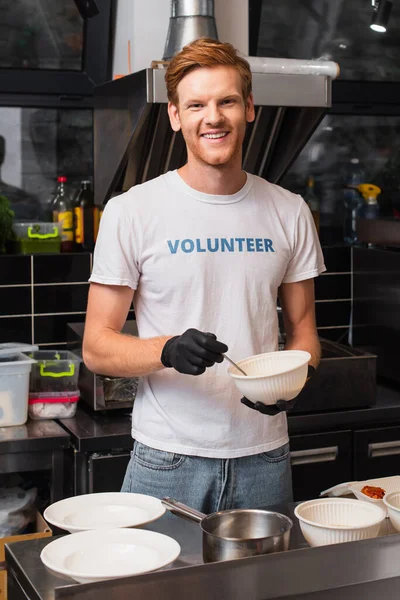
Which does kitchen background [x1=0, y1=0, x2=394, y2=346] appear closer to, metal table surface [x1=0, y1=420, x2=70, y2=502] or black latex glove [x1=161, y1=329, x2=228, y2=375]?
metal table surface [x1=0, y1=420, x2=70, y2=502]

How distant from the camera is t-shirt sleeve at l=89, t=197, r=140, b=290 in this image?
175 centimetres

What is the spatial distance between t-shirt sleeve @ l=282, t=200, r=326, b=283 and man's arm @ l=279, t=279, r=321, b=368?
0.03m

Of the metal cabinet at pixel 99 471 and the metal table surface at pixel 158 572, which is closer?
the metal table surface at pixel 158 572

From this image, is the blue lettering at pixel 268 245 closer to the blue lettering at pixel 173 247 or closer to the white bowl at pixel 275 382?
the blue lettering at pixel 173 247

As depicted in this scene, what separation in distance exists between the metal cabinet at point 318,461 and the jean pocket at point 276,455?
91 cm

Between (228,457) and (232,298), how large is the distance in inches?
12.4

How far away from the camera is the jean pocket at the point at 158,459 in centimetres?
177

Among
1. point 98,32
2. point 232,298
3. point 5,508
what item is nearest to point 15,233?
point 98,32

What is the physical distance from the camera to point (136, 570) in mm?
1278

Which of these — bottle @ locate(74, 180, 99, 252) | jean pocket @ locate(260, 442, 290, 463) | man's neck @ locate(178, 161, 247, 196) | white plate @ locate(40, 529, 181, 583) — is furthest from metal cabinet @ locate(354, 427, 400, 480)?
white plate @ locate(40, 529, 181, 583)

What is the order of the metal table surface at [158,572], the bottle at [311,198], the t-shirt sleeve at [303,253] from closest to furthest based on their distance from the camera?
the metal table surface at [158,572] → the t-shirt sleeve at [303,253] → the bottle at [311,198]

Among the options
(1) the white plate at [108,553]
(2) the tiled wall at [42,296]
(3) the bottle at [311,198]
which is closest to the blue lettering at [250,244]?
(1) the white plate at [108,553]

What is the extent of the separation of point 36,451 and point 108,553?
1.31m

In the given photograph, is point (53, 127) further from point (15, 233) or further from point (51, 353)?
point (51, 353)
